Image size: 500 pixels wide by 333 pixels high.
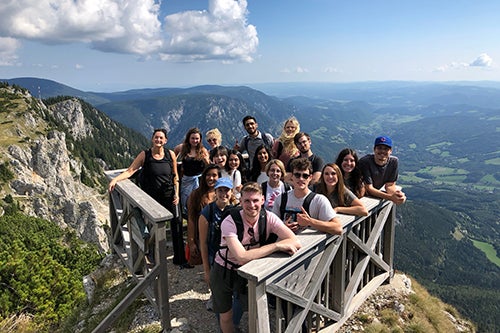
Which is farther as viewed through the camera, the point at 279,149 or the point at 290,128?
the point at 279,149

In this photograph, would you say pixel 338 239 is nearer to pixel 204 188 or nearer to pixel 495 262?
pixel 204 188

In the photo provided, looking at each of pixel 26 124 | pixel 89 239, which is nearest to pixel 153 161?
pixel 89 239

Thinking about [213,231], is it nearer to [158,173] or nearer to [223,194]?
[223,194]

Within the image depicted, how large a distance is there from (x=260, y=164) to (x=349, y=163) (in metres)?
1.94

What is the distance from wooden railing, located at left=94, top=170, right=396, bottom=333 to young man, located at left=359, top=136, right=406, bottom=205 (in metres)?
0.27

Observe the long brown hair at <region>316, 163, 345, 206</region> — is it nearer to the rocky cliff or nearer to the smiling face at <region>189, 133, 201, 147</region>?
the smiling face at <region>189, 133, 201, 147</region>

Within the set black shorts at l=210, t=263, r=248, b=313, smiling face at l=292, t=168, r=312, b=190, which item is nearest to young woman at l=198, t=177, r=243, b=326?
black shorts at l=210, t=263, r=248, b=313

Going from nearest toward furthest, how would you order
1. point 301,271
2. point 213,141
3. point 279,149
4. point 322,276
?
point 301,271 → point 322,276 → point 213,141 → point 279,149

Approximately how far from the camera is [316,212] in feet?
15.2

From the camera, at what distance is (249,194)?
388 cm

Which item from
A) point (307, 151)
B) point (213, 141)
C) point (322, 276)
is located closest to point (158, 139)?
point (213, 141)

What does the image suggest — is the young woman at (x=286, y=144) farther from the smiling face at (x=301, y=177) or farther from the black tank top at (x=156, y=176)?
the smiling face at (x=301, y=177)

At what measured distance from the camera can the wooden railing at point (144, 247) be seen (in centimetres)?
511

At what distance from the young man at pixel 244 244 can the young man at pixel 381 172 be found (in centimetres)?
266
